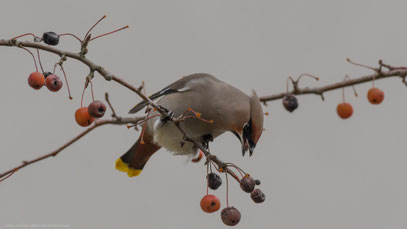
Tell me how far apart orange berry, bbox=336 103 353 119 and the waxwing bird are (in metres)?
0.56

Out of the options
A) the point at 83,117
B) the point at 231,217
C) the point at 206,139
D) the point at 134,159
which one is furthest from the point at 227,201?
the point at 134,159

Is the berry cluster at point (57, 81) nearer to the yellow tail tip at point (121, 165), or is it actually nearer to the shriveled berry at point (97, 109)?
the shriveled berry at point (97, 109)

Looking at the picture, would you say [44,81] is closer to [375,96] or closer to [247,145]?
[247,145]

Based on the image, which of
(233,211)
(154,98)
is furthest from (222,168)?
(154,98)

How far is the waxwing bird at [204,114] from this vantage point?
3969 mm

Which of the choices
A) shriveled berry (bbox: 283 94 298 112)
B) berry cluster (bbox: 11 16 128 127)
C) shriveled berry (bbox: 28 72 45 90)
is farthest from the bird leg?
shriveled berry (bbox: 28 72 45 90)

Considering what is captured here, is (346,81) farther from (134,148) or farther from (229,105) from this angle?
(134,148)

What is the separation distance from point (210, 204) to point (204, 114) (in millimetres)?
1138

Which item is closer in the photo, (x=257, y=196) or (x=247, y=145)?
(x=257, y=196)

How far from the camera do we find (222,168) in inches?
118

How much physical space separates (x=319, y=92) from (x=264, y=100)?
0.50 metres

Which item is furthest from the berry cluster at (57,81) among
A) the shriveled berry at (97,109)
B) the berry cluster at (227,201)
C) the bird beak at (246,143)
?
the bird beak at (246,143)

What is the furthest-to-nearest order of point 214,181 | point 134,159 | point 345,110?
point 134,159 < point 345,110 < point 214,181

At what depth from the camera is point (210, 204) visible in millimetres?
3061
